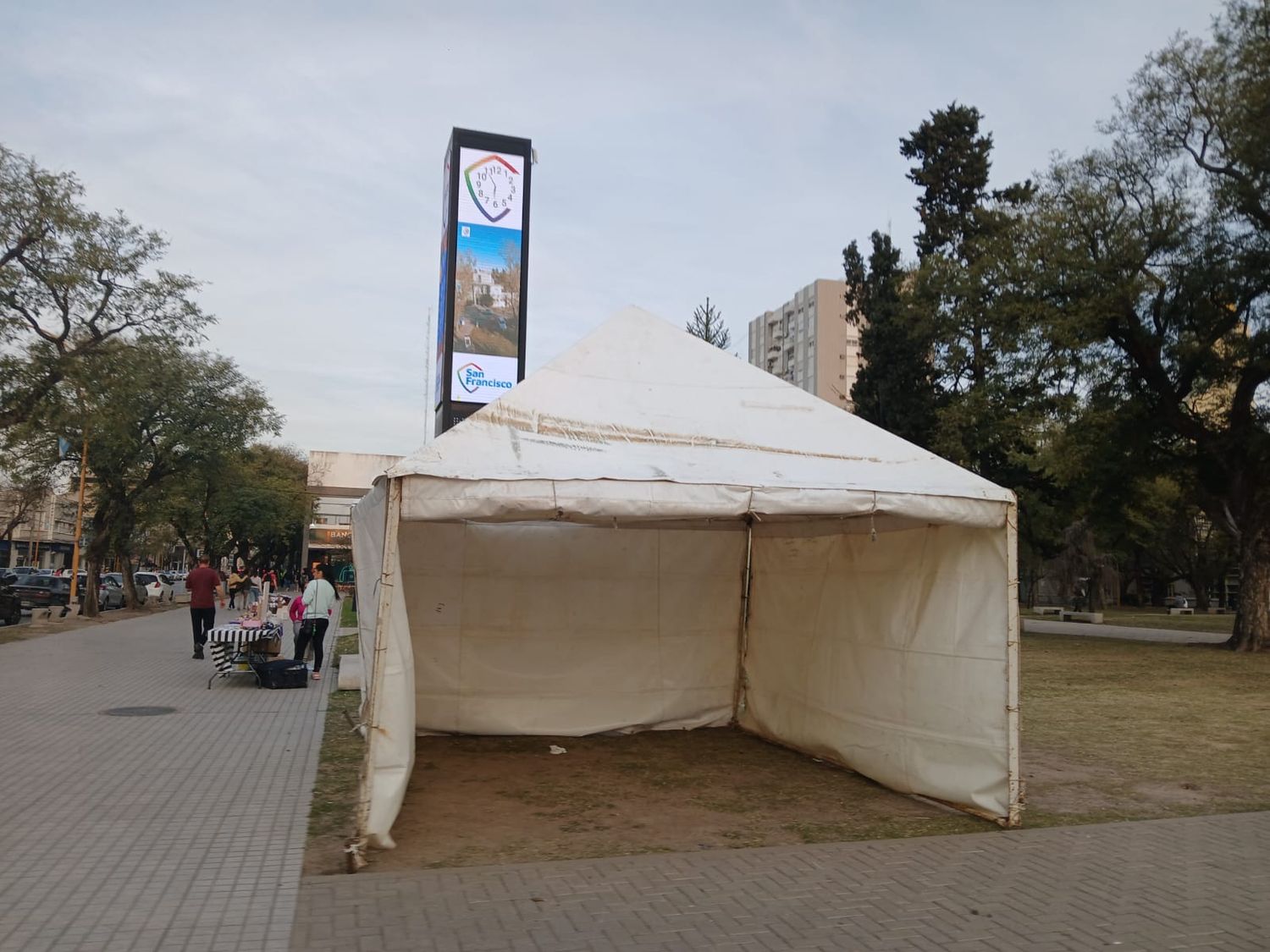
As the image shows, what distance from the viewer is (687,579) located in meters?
10.6

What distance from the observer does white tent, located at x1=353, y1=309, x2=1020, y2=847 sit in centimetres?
639

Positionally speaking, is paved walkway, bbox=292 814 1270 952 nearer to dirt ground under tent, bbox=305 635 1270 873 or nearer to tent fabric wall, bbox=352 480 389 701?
dirt ground under tent, bbox=305 635 1270 873

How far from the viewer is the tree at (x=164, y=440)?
99.6 ft

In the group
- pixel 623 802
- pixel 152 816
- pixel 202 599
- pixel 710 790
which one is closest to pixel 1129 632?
pixel 202 599

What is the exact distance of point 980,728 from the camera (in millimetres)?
7078

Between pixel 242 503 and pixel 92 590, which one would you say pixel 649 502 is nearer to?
pixel 92 590

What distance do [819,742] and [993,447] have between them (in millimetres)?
24260

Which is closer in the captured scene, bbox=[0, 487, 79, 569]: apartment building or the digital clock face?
the digital clock face

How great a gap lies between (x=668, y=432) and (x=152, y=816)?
445 centimetres

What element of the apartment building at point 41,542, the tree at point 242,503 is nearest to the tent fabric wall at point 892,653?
the tree at point 242,503

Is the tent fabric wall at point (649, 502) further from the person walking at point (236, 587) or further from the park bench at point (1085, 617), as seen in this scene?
the park bench at point (1085, 617)

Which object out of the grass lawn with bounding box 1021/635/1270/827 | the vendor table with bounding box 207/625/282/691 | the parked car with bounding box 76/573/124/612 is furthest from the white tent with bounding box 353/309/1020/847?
the parked car with bounding box 76/573/124/612

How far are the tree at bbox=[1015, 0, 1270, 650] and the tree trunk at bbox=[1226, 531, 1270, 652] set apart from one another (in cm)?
3

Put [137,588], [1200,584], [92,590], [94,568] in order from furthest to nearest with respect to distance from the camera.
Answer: [1200,584] < [137,588] < [94,568] < [92,590]
